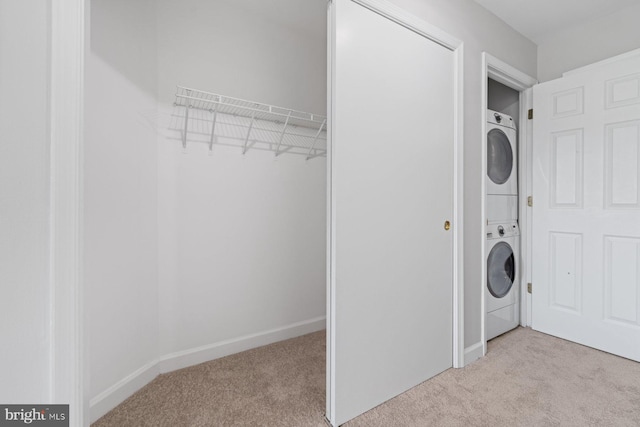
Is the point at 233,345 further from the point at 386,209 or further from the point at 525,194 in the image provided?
the point at 525,194

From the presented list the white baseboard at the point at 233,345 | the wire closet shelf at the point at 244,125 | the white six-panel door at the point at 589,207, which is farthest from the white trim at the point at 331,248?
the white six-panel door at the point at 589,207

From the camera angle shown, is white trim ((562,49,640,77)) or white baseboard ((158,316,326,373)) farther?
white trim ((562,49,640,77))

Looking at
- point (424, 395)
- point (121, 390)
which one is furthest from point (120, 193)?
point (424, 395)

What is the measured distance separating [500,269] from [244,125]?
2.46m

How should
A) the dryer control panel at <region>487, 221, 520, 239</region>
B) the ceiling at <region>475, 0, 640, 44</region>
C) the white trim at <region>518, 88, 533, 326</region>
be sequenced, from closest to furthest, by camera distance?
1. the ceiling at <region>475, 0, 640, 44</region>
2. the dryer control panel at <region>487, 221, 520, 239</region>
3. the white trim at <region>518, 88, 533, 326</region>

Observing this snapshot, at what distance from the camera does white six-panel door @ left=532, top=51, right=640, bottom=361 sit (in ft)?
6.59

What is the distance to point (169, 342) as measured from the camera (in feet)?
6.00

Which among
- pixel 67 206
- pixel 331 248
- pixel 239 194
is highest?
pixel 239 194

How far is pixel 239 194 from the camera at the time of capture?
2094 mm

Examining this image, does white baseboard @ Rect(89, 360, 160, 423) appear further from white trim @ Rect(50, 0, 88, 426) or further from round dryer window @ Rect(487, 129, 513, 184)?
round dryer window @ Rect(487, 129, 513, 184)

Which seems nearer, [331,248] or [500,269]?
[331,248]

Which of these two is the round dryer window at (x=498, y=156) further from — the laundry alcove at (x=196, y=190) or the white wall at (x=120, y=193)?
the white wall at (x=120, y=193)

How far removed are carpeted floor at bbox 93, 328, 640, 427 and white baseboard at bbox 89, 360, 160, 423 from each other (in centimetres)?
4

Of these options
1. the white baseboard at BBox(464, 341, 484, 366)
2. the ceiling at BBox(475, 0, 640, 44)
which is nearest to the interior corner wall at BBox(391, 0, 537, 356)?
the white baseboard at BBox(464, 341, 484, 366)
